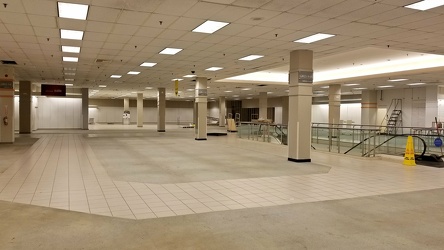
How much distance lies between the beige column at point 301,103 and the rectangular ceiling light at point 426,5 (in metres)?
4.21

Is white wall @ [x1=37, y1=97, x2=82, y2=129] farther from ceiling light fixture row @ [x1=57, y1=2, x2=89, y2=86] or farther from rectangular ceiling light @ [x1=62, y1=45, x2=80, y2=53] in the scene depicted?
ceiling light fixture row @ [x1=57, y1=2, x2=89, y2=86]

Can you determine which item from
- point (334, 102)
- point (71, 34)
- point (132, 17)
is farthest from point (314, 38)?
point (334, 102)

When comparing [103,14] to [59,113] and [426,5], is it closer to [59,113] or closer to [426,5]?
[426,5]

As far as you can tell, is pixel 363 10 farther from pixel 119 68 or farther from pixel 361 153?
pixel 119 68

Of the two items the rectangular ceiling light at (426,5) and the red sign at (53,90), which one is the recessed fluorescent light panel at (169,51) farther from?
the red sign at (53,90)

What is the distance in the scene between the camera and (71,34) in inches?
359

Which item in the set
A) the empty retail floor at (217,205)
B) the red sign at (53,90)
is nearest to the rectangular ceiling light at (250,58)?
the empty retail floor at (217,205)

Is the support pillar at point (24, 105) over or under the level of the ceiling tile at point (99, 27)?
under

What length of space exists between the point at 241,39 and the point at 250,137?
34.2ft

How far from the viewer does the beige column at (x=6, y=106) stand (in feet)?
50.6

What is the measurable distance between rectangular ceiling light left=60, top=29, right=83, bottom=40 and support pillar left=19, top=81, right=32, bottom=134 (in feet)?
49.8

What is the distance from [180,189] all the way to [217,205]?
1.32 m

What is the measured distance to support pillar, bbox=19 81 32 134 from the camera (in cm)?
2212

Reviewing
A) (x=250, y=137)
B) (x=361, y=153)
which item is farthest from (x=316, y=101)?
(x=361, y=153)
